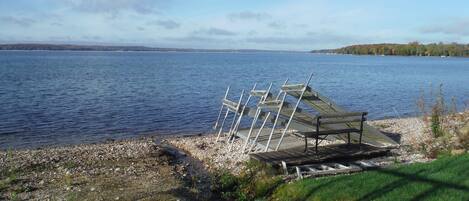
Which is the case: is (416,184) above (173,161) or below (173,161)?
above

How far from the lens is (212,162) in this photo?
17719 mm

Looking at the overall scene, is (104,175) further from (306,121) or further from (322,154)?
(322,154)

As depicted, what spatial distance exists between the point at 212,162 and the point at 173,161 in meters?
1.97

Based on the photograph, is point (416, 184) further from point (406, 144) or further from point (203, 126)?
point (203, 126)

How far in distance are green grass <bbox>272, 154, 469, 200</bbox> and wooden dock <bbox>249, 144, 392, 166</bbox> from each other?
2.19m

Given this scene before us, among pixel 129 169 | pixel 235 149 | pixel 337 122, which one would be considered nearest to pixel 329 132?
pixel 337 122

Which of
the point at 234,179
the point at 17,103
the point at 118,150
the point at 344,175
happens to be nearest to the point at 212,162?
the point at 234,179

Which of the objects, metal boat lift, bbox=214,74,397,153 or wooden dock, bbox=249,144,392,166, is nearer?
wooden dock, bbox=249,144,392,166

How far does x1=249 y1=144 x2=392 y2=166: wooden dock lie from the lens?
49.6 ft

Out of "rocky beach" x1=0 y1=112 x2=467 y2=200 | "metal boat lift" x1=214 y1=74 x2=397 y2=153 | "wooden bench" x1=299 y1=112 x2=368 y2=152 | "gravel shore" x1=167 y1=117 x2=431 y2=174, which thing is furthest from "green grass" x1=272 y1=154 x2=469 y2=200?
"metal boat lift" x1=214 y1=74 x2=397 y2=153

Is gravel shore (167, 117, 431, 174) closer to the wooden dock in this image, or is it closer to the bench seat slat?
the wooden dock

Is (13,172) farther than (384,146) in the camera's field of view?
No

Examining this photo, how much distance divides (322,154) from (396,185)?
4465 mm

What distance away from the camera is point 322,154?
628 inches
